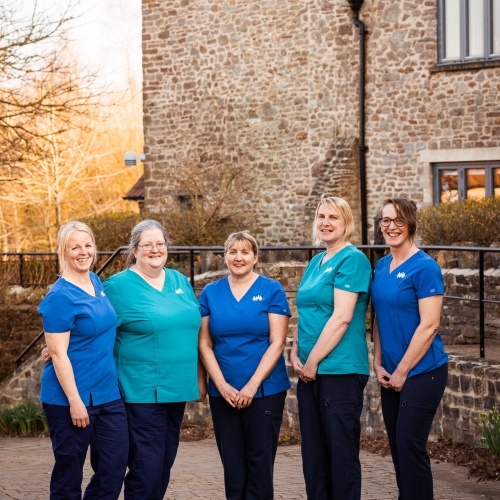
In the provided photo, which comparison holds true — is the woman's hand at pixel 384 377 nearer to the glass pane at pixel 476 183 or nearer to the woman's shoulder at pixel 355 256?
the woman's shoulder at pixel 355 256

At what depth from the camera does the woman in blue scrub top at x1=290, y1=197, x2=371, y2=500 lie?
653cm

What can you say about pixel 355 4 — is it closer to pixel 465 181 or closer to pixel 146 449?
pixel 465 181

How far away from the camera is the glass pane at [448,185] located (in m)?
18.7

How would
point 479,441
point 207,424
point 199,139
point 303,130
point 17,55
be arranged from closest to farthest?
point 479,441
point 207,424
point 17,55
point 303,130
point 199,139

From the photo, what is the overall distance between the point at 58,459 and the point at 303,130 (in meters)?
15.1

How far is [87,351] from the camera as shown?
6301 mm

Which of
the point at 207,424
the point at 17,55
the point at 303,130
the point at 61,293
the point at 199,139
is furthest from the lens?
the point at 199,139

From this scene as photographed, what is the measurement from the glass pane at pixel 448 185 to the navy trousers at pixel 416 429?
1255 centimetres

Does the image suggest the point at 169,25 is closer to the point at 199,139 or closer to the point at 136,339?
the point at 199,139

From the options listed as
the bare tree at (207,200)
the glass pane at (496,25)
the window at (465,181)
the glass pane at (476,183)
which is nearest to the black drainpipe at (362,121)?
the window at (465,181)

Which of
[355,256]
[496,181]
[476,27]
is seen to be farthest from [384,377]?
[476,27]

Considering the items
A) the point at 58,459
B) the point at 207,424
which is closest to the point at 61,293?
the point at 58,459

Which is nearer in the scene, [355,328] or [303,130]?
[355,328]

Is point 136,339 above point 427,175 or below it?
below
